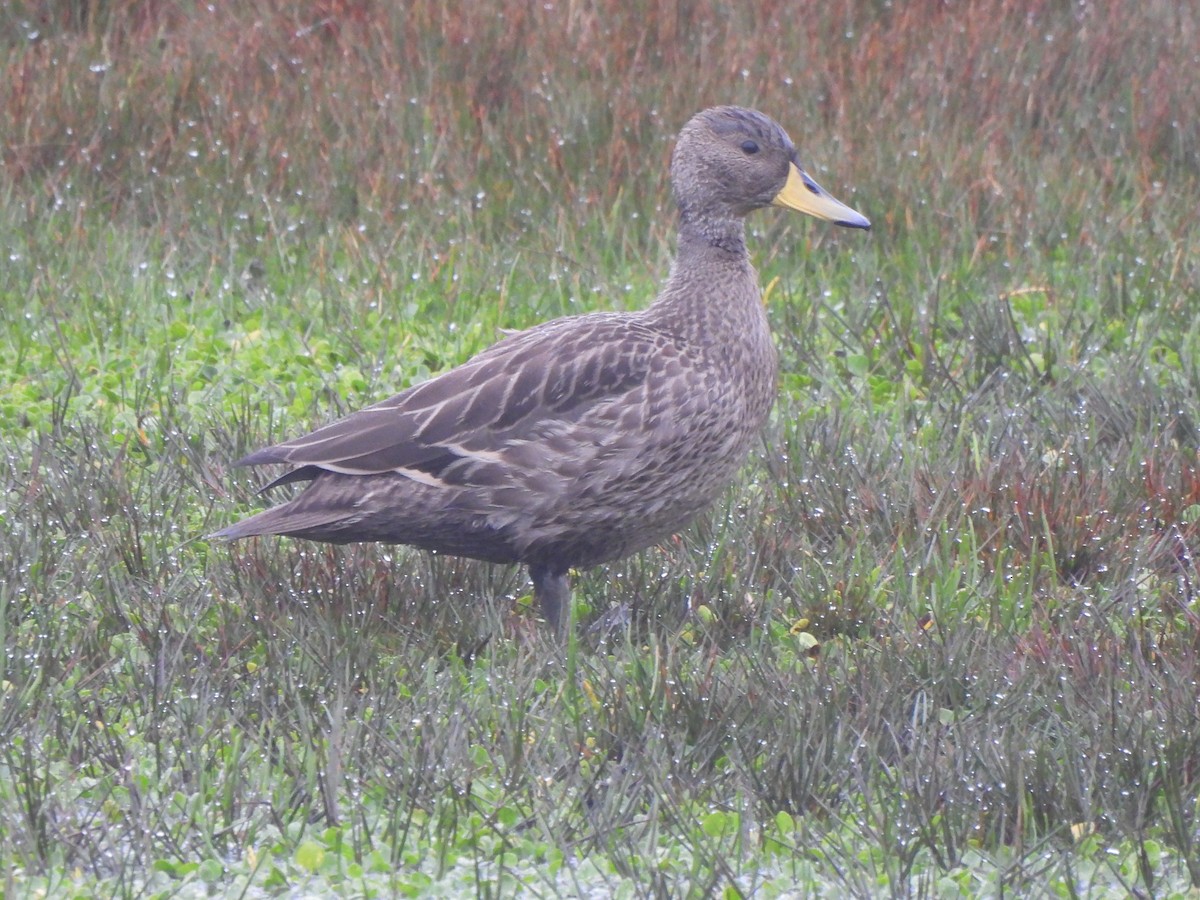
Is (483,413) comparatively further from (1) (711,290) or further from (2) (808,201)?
(2) (808,201)

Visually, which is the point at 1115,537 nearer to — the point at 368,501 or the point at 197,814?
the point at 368,501

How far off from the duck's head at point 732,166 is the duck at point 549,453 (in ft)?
1.42

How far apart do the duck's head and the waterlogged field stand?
76 cm

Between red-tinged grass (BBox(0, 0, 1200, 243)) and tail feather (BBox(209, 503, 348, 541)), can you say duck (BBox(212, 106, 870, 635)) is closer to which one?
Result: tail feather (BBox(209, 503, 348, 541))

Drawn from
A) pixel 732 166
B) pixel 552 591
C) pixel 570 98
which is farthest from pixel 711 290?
pixel 570 98

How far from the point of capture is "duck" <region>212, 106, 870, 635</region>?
13.1 ft

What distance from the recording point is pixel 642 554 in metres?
4.53

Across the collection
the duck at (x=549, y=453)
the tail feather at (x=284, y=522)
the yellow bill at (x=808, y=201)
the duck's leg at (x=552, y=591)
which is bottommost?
the duck's leg at (x=552, y=591)

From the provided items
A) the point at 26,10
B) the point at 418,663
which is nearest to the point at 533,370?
the point at 418,663

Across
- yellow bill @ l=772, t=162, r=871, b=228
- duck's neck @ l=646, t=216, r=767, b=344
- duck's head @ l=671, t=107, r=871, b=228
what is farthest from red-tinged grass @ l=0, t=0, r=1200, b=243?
duck's neck @ l=646, t=216, r=767, b=344

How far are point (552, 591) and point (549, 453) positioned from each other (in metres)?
0.38

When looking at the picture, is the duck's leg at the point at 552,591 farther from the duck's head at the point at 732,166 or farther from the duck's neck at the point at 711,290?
the duck's head at the point at 732,166

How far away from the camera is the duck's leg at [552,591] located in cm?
418

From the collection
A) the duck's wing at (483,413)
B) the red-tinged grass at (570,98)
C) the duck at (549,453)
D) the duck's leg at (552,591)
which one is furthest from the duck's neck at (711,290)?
the red-tinged grass at (570,98)
